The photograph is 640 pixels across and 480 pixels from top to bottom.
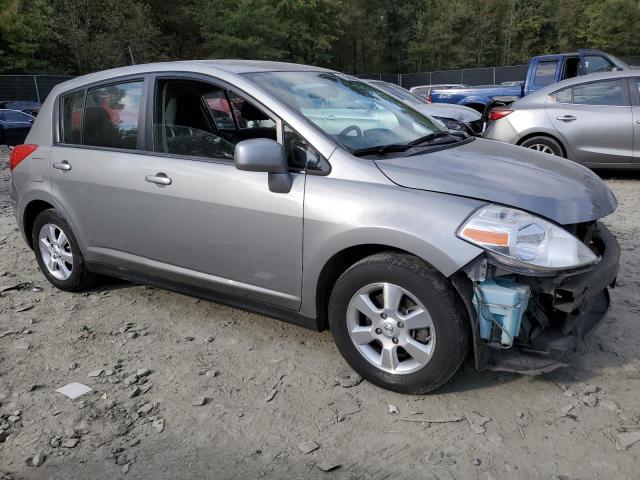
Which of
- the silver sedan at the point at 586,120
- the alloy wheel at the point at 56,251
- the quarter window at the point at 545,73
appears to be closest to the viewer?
the alloy wheel at the point at 56,251

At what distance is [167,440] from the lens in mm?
2619

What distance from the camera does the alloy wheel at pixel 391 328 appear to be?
2.74 metres

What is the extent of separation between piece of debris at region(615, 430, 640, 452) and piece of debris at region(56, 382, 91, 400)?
264 centimetres

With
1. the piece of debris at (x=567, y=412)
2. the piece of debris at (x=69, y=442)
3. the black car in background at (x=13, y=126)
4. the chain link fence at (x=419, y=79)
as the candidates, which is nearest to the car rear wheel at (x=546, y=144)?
the piece of debris at (x=567, y=412)

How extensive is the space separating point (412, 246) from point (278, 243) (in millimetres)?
786

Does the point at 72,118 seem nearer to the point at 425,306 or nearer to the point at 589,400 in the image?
the point at 425,306

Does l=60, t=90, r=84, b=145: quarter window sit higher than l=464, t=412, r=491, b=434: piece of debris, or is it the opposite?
l=60, t=90, r=84, b=145: quarter window

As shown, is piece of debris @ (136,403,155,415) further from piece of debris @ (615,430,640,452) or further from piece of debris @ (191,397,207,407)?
piece of debris @ (615,430,640,452)

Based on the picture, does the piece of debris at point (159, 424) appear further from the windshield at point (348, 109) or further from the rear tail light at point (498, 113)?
the rear tail light at point (498, 113)

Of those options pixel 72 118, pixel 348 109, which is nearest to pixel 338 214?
pixel 348 109

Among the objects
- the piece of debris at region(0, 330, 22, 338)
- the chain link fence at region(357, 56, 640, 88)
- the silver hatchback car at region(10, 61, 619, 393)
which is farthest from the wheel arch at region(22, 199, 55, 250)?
the chain link fence at region(357, 56, 640, 88)

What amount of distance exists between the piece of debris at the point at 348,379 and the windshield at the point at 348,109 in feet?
4.07

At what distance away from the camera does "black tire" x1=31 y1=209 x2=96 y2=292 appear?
4242 millimetres

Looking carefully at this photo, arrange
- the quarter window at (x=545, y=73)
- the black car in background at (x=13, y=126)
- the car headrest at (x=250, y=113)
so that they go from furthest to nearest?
the black car in background at (x=13, y=126) → the quarter window at (x=545, y=73) → the car headrest at (x=250, y=113)
